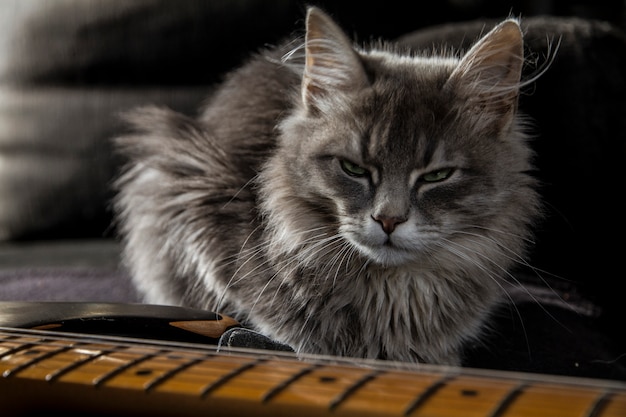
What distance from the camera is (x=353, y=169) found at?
1233 mm

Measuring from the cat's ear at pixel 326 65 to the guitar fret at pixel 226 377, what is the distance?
2.07 ft

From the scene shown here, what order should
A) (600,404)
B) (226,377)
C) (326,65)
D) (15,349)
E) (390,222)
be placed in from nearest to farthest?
A: 1. (600,404)
2. (226,377)
3. (15,349)
4. (390,222)
5. (326,65)

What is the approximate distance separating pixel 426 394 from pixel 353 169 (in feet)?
2.03

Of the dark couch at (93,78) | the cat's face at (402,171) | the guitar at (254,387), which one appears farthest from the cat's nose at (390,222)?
the dark couch at (93,78)

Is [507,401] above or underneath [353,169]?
underneath

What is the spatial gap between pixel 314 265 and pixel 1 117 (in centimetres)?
121

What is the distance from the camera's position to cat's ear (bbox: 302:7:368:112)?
4.11 feet

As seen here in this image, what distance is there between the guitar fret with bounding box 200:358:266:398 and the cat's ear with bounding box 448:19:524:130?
657 millimetres

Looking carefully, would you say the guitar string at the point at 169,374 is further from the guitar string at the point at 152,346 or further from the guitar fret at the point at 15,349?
the guitar fret at the point at 15,349

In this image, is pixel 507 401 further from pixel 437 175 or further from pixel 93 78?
pixel 93 78

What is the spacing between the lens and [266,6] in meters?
2.02

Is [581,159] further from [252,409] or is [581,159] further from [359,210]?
[252,409]

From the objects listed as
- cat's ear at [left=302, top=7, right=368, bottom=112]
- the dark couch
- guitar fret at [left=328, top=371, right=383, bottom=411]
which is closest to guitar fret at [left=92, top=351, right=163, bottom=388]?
guitar fret at [left=328, top=371, right=383, bottom=411]

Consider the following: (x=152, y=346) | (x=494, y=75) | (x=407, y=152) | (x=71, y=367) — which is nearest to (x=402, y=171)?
(x=407, y=152)
